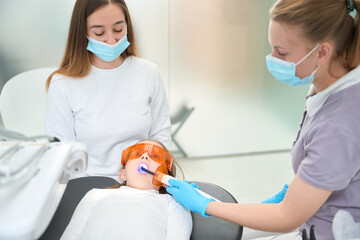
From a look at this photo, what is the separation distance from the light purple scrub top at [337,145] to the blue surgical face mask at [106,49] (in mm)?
996

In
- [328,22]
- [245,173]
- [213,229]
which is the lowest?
[245,173]

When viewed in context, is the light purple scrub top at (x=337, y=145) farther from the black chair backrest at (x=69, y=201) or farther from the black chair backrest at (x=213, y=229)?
the black chair backrest at (x=69, y=201)

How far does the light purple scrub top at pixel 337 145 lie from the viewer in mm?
1019

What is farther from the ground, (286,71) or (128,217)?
(286,71)

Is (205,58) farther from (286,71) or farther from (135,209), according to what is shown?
(135,209)

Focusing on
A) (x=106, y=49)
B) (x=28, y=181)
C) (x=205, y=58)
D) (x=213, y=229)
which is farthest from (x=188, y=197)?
(x=205, y=58)

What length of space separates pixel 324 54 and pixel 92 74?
1.13 meters

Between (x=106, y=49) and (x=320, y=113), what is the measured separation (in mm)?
1040

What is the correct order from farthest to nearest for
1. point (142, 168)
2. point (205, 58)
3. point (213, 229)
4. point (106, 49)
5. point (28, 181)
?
point (205, 58), point (106, 49), point (142, 168), point (213, 229), point (28, 181)

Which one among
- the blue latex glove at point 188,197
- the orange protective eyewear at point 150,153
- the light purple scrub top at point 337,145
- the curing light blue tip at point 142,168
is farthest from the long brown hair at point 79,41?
the light purple scrub top at point 337,145

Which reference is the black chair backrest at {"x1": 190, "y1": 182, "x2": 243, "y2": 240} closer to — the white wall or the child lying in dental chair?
the child lying in dental chair

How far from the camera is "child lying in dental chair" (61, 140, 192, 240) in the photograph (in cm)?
118

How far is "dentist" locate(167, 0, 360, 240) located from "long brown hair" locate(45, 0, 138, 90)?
897 millimetres

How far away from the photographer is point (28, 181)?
0.67m
